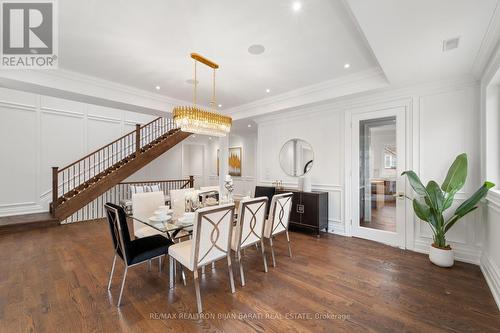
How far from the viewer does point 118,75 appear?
12.6 feet

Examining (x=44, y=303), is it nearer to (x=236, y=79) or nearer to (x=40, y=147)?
(x=236, y=79)

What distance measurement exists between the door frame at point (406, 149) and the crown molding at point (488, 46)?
0.83 meters

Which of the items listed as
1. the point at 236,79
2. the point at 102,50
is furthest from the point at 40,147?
the point at 236,79

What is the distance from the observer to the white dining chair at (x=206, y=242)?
6.56ft

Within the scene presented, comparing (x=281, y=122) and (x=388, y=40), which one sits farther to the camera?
(x=281, y=122)

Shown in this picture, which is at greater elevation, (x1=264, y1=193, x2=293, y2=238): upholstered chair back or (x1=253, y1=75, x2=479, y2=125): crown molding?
(x1=253, y1=75, x2=479, y2=125): crown molding

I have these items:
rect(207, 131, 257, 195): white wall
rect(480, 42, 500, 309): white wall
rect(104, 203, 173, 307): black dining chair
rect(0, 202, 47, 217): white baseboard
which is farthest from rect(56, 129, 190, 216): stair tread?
rect(480, 42, 500, 309): white wall

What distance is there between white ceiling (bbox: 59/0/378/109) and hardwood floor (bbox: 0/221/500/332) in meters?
2.94

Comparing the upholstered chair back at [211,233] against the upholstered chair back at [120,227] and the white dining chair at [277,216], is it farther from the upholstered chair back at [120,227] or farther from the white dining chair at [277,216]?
the white dining chair at [277,216]

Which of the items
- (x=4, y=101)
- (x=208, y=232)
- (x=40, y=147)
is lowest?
(x=208, y=232)

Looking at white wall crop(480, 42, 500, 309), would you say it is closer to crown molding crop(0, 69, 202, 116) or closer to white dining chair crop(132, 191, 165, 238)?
white dining chair crop(132, 191, 165, 238)

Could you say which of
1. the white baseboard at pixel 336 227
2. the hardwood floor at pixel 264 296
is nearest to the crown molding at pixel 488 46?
the hardwood floor at pixel 264 296

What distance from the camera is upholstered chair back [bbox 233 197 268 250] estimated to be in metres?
2.49

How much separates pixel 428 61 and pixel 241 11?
2.43 m
